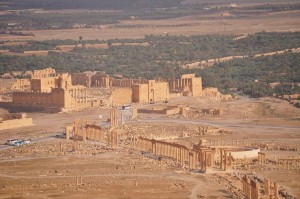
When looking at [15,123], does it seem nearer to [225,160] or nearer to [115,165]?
[115,165]

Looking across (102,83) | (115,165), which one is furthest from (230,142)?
(102,83)

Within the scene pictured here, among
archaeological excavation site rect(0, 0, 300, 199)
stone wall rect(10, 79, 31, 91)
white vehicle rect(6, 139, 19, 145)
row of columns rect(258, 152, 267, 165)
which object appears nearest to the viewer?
archaeological excavation site rect(0, 0, 300, 199)

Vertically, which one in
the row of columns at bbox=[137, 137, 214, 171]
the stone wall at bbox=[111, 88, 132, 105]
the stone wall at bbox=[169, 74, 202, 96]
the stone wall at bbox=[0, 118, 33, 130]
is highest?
the stone wall at bbox=[169, 74, 202, 96]

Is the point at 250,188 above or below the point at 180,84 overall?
below

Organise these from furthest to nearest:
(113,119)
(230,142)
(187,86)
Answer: (187,86), (113,119), (230,142)

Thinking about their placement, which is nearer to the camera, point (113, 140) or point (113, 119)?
point (113, 140)

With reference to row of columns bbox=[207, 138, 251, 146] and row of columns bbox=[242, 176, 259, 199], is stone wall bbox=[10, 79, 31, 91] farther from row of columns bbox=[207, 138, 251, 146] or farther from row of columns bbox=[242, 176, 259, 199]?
row of columns bbox=[242, 176, 259, 199]

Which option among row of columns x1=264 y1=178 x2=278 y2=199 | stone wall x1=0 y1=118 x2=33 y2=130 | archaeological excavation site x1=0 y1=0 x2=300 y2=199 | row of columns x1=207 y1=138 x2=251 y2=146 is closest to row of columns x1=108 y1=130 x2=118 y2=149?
archaeological excavation site x1=0 y1=0 x2=300 y2=199

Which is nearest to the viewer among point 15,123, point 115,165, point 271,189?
point 271,189
